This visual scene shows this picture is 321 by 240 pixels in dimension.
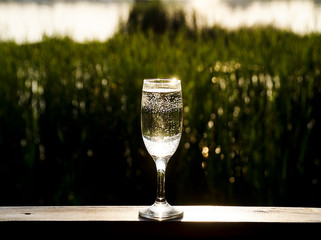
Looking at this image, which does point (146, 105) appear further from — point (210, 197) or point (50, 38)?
point (50, 38)

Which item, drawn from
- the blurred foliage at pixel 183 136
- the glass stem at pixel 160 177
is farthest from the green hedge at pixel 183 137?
the glass stem at pixel 160 177

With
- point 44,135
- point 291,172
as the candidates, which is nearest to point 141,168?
point 44,135

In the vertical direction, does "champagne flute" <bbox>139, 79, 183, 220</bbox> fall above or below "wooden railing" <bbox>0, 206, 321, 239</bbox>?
above

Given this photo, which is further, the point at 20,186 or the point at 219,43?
the point at 219,43

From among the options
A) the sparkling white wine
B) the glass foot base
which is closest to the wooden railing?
the glass foot base

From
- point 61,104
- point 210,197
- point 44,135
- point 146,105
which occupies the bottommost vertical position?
point 210,197

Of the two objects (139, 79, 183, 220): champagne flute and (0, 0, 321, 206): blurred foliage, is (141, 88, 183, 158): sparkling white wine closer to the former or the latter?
(139, 79, 183, 220): champagne flute

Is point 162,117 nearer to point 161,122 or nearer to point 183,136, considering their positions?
point 161,122

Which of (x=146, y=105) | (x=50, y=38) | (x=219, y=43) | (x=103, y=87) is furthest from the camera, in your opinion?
(x=50, y=38)

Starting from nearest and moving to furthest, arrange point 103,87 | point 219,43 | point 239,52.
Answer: point 103,87, point 239,52, point 219,43
